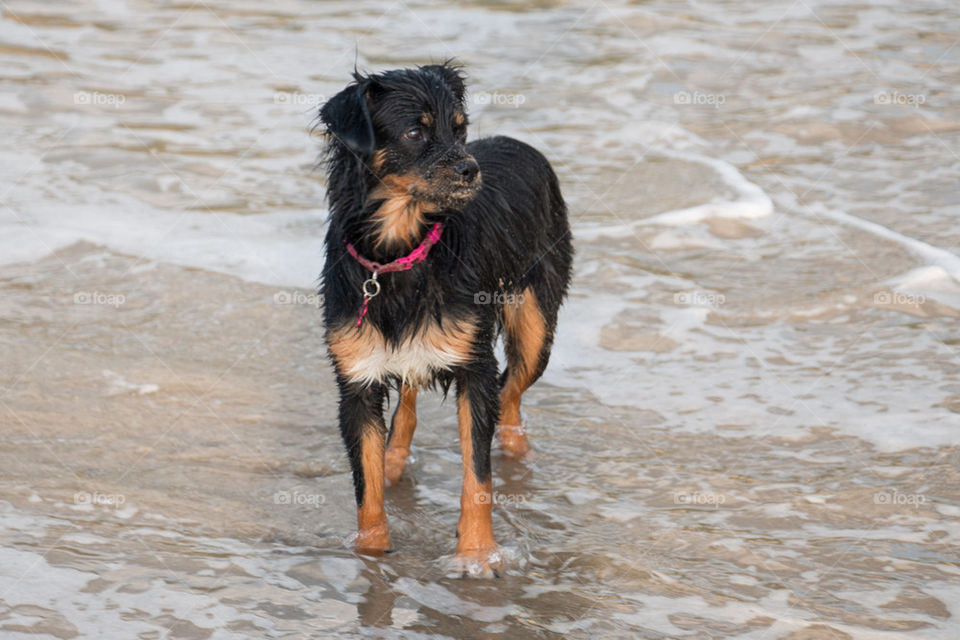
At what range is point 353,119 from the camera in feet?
13.3

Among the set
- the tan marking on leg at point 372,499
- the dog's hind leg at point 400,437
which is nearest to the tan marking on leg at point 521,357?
the dog's hind leg at point 400,437

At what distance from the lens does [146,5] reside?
13945 mm

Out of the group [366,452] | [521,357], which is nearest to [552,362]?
[521,357]

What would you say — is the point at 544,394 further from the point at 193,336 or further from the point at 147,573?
the point at 147,573

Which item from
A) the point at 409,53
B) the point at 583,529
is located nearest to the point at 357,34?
the point at 409,53

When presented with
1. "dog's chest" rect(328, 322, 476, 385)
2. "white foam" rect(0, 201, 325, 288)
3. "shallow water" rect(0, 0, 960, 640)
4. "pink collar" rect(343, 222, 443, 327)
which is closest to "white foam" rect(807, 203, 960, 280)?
"shallow water" rect(0, 0, 960, 640)

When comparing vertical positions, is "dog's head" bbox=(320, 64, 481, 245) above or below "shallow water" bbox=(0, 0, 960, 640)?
above

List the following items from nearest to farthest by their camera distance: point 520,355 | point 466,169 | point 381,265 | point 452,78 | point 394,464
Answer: point 466,169
point 381,265
point 452,78
point 394,464
point 520,355

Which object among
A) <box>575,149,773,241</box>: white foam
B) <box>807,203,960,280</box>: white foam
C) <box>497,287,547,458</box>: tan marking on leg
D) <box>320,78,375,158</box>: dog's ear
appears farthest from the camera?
<box>575,149,773,241</box>: white foam

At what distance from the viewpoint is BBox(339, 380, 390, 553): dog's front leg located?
14.2 ft

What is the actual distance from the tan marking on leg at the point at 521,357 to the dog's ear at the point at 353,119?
1451 millimetres

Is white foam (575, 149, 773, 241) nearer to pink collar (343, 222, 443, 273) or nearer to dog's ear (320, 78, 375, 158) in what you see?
pink collar (343, 222, 443, 273)

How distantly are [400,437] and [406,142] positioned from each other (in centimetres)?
156

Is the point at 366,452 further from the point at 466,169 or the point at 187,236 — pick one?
the point at 187,236
